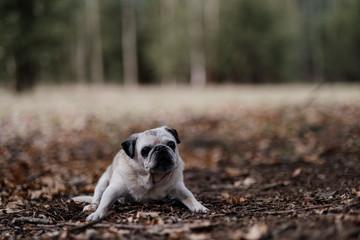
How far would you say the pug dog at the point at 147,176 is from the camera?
3881mm

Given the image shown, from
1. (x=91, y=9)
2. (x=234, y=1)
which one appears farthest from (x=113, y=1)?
(x=234, y=1)

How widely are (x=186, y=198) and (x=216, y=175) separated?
2563 millimetres

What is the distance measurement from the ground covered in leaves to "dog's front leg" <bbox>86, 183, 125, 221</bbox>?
0.43ft

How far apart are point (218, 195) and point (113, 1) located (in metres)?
41.4

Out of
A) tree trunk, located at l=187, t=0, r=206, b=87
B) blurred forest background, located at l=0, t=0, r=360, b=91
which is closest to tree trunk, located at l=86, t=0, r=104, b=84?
blurred forest background, located at l=0, t=0, r=360, b=91

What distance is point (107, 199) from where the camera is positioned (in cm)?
386

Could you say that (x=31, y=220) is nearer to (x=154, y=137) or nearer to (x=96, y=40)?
(x=154, y=137)

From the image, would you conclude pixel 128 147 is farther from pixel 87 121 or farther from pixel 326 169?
pixel 87 121

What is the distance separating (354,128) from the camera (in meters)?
9.20

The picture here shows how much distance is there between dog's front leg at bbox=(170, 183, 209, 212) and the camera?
154 inches

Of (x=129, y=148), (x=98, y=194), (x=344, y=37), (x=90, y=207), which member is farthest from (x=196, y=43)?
(x=90, y=207)

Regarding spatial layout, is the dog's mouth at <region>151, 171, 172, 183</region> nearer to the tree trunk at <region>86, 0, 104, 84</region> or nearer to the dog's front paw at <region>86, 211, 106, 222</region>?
the dog's front paw at <region>86, 211, 106, 222</region>

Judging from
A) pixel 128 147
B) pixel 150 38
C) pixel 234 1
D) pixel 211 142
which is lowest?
pixel 211 142

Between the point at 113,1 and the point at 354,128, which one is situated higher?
the point at 113,1
